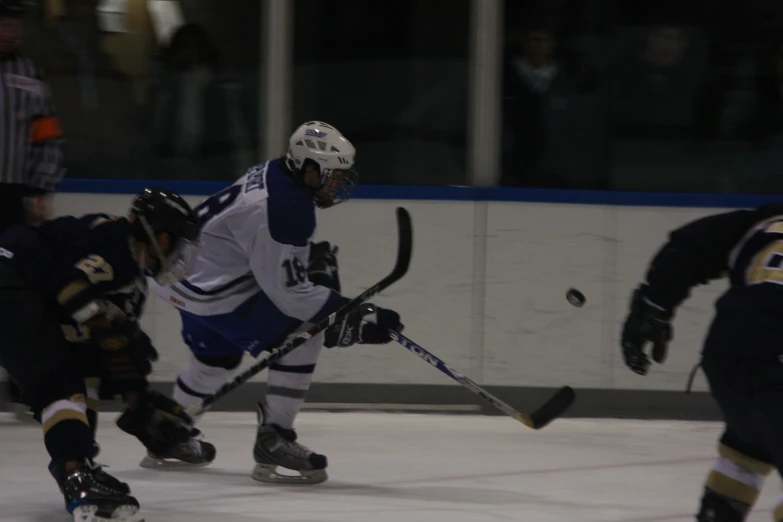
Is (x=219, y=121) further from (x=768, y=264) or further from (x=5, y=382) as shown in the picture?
(x=768, y=264)

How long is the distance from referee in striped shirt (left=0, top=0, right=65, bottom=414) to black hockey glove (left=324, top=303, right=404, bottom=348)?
1.32 m

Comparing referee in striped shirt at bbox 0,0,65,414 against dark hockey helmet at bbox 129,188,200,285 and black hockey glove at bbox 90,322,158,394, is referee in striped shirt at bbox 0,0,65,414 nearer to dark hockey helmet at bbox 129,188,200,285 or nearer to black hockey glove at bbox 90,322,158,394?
black hockey glove at bbox 90,322,158,394

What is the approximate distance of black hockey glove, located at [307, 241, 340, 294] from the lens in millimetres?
3846

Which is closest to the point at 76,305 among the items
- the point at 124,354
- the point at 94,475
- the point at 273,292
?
the point at 124,354

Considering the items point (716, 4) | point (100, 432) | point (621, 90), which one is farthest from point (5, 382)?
point (716, 4)

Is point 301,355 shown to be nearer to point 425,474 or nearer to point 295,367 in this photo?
point 295,367

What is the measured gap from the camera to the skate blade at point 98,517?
2908mm

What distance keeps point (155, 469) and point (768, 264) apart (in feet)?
6.74

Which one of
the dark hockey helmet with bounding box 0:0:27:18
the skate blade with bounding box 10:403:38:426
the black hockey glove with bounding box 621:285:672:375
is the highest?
the dark hockey helmet with bounding box 0:0:27:18

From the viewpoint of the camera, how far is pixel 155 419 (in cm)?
326

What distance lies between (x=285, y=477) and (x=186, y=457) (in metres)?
0.31

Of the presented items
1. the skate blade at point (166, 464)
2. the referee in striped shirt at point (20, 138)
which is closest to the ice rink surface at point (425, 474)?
the skate blade at point (166, 464)

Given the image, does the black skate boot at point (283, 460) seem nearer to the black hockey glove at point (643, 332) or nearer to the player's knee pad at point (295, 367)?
the player's knee pad at point (295, 367)

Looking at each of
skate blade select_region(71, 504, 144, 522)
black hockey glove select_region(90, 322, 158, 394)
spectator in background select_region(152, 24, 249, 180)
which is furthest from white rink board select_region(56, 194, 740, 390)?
skate blade select_region(71, 504, 144, 522)
